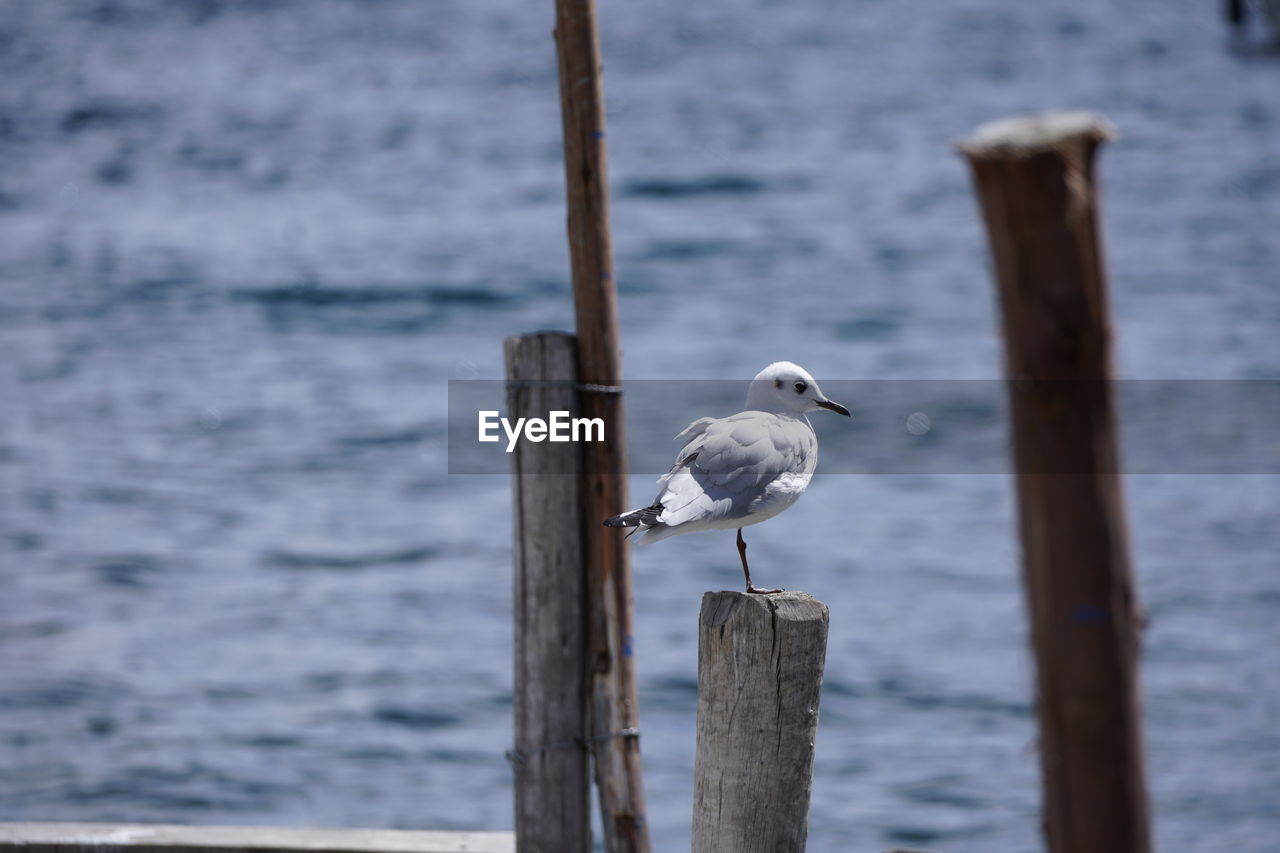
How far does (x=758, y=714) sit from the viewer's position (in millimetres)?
3684

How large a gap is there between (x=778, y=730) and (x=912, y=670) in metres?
8.23

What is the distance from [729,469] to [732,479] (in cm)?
3

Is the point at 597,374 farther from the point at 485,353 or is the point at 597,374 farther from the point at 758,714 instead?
the point at 485,353

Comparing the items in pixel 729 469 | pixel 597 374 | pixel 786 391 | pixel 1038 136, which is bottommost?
pixel 729 469

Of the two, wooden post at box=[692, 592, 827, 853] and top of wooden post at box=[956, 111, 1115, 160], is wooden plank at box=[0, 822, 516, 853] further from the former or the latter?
top of wooden post at box=[956, 111, 1115, 160]

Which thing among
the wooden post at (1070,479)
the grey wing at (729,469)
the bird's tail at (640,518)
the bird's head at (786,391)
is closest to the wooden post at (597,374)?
the bird's head at (786,391)

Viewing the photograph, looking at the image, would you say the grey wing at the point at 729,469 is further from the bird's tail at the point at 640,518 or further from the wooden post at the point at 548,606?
the wooden post at the point at 548,606

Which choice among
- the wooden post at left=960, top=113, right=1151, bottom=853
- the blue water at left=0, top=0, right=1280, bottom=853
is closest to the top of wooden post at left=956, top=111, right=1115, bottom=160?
the wooden post at left=960, top=113, right=1151, bottom=853

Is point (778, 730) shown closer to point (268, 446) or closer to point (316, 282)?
point (268, 446)

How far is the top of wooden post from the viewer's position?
7.14 feet

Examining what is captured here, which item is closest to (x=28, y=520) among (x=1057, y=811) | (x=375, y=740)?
(x=375, y=740)

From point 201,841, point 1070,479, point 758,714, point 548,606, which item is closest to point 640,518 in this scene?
point 758,714

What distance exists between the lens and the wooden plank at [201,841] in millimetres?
4836

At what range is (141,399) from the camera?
19422 mm
